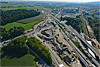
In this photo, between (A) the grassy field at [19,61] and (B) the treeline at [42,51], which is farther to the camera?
(B) the treeline at [42,51]

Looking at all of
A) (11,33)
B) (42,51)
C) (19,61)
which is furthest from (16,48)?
(11,33)


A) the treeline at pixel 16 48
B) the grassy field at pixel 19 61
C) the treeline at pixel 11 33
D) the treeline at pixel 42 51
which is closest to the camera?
the grassy field at pixel 19 61

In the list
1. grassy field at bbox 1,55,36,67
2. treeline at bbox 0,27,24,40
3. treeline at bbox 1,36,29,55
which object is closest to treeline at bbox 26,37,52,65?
treeline at bbox 1,36,29,55

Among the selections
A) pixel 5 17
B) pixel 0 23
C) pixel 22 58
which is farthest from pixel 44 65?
pixel 5 17

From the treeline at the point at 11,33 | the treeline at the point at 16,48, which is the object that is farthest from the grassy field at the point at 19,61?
the treeline at the point at 11,33

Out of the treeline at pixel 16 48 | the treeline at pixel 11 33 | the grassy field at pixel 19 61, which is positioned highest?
the treeline at pixel 11 33

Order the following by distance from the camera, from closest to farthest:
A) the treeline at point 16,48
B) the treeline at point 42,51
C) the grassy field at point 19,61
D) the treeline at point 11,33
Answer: the grassy field at point 19,61 < the treeline at point 42,51 < the treeline at point 16,48 < the treeline at point 11,33

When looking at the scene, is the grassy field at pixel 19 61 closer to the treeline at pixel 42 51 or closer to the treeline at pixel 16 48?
the treeline at pixel 16 48

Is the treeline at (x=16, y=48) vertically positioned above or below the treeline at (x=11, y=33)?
below

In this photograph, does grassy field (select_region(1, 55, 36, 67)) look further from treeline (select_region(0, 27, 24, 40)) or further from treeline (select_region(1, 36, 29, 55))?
treeline (select_region(0, 27, 24, 40))
